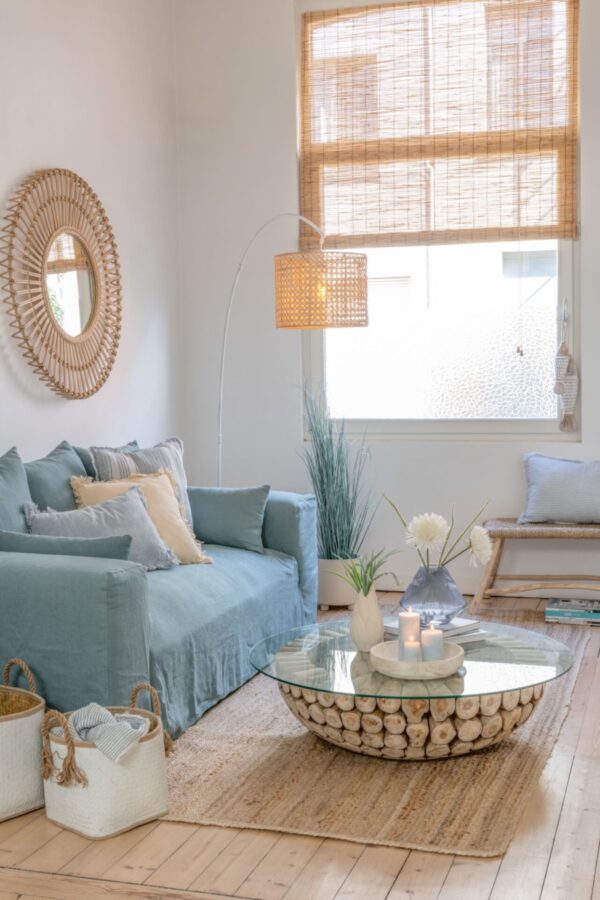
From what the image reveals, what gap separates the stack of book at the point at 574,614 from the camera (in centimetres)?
499

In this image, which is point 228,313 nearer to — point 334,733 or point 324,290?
point 324,290

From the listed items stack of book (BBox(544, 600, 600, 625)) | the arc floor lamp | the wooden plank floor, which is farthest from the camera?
stack of book (BBox(544, 600, 600, 625))

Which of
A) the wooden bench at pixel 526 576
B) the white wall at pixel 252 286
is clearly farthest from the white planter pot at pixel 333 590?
the wooden bench at pixel 526 576

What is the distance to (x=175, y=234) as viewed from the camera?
5859 millimetres

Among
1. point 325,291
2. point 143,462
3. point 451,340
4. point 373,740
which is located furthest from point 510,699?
point 451,340

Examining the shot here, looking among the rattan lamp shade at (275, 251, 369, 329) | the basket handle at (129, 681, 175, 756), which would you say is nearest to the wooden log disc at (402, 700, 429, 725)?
the basket handle at (129, 681, 175, 756)

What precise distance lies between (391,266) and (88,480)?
2183 millimetres

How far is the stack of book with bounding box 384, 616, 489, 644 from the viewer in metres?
3.51

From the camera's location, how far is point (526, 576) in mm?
5398

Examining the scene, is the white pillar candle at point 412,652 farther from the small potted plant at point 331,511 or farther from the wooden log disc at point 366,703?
the small potted plant at point 331,511

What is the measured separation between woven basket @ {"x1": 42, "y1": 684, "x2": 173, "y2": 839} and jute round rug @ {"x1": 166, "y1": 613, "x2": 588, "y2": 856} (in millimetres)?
105

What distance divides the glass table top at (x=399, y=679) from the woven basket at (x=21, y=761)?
0.67 metres

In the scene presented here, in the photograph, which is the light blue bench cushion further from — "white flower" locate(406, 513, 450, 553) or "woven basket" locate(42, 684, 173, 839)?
"white flower" locate(406, 513, 450, 553)

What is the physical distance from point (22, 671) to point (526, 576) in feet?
→ 9.43
